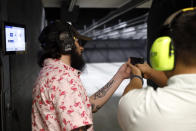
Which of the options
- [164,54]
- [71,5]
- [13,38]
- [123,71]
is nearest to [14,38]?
[13,38]

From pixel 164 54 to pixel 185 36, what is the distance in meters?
0.12

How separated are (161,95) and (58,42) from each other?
724mm

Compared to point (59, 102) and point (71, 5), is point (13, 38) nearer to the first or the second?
point (59, 102)

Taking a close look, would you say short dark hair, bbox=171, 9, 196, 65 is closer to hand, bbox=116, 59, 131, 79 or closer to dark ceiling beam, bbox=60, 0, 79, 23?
hand, bbox=116, 59, 131, 79

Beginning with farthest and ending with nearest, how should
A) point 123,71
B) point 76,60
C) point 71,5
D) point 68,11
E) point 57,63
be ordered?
point 68,11
point 71,5
point 123,71
point 76,60
point 57,63

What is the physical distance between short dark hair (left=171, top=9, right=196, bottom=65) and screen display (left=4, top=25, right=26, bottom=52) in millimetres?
1347

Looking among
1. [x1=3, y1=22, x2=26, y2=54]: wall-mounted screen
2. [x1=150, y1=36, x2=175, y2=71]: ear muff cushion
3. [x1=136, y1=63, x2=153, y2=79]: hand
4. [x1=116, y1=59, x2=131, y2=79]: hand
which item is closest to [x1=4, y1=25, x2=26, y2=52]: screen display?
[x1=3, y1=22, x2=26, y2=54]: wall-mounted screen

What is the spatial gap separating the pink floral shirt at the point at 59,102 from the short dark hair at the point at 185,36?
56 cm

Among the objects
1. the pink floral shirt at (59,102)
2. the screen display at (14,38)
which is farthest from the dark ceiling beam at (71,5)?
the pink floral shirt at (59,102)

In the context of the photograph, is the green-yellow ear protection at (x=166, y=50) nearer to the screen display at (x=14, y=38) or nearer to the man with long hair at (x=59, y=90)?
the man with long hair at (x=59, y=90)

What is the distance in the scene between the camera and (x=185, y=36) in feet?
2.47

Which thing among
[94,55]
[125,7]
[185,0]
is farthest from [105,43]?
[185,0]

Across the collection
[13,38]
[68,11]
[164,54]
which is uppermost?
[68,11]

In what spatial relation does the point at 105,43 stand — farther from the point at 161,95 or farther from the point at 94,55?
the point at 161,95
